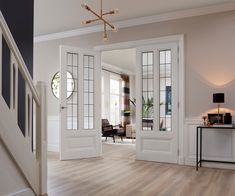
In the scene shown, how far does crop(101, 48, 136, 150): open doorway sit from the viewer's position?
369 inches

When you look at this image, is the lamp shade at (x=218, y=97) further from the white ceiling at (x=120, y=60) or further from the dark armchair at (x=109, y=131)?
the dark armchair at (x=109, y=131)

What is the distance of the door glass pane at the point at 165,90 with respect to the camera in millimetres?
5328

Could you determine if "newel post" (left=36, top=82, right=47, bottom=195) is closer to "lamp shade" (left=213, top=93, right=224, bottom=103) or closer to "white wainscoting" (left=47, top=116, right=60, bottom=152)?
"lamp shade" (left=213, top=93, right=224, bottom=103)

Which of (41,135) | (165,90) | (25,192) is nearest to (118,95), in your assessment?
(165,90)

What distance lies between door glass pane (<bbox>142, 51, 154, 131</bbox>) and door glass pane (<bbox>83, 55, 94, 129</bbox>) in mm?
1166

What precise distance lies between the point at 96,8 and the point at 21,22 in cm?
177

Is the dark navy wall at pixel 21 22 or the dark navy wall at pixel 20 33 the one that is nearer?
the dark navy wall at pixel 20 33

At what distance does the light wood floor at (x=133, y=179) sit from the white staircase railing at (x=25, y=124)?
1.59 feet

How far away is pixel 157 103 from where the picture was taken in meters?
5.39

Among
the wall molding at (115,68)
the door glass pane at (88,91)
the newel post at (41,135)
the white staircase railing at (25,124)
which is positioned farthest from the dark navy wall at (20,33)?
the wall molding at (115,68)

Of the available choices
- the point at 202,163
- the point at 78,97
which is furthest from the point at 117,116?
the point at 202,163

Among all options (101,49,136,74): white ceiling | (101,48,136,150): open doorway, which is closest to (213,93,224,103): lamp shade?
(101,49,136,74): white ceiling

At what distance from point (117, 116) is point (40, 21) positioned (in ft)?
21.0

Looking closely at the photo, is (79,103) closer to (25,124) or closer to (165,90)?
(165,90)
